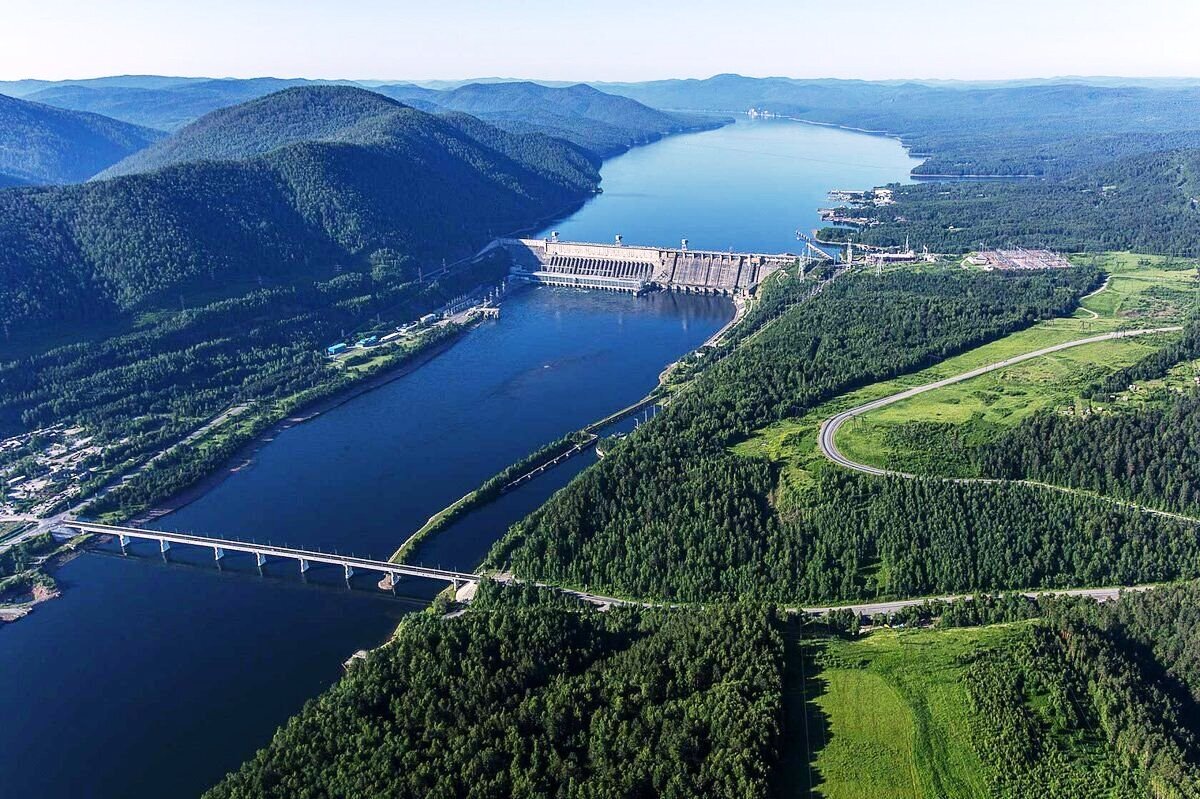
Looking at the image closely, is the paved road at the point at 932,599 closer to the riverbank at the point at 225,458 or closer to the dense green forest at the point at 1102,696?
the dense green forest at the point at 1102,696

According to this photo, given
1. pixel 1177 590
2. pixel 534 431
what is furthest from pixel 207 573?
pixel 1177 590

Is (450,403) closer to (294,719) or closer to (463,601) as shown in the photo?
(463,601)

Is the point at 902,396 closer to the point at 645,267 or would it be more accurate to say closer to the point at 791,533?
the point at 791,533

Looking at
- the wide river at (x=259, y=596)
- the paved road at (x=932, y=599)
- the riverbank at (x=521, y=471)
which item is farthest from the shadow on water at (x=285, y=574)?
the paved road at (x=932, y=599)

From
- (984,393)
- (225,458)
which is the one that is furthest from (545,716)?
(984,393)

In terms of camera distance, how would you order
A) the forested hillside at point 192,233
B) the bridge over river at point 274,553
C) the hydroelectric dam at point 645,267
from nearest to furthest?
the bridge over river at point 274,553
the forested hillside at point 192,233
the hydroelectric dam at point 645,267

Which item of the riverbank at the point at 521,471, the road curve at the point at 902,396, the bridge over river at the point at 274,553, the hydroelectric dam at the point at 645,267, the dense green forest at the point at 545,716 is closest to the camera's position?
the dense green forest at the point at 545,716

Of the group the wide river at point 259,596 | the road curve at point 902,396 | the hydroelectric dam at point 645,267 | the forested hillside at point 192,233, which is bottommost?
the wide river at point 259,596
